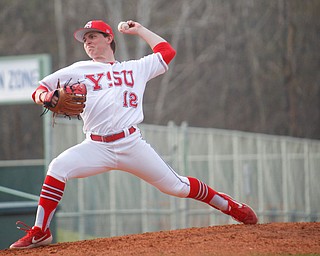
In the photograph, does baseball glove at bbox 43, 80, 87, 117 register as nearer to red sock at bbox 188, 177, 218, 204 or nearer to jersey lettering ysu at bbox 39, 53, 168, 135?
jersey lettering ysu at bbox 39, 53, 168, 135

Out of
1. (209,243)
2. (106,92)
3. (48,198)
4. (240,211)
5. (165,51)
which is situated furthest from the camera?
(240,211)

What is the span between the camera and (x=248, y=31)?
96.9 ft

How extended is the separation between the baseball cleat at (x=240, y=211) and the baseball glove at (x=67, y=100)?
1.57 meters

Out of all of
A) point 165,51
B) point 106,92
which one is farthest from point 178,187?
point 165,51

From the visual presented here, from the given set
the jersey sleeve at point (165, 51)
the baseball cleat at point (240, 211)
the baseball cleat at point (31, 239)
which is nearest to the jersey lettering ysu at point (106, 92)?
the jersey sleeve at point (165, 51)

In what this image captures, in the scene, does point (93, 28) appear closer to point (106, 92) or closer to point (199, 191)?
point (106, 92)

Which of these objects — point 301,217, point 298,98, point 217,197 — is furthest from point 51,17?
point 217,197

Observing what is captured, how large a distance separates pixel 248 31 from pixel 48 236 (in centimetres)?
2389

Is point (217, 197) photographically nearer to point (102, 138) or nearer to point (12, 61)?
point (102, 138)

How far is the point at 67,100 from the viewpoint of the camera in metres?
6.12

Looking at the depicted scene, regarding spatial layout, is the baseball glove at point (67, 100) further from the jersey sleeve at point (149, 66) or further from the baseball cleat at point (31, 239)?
the baseball cleat at point (31, 239)

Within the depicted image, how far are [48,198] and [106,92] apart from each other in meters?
0.92

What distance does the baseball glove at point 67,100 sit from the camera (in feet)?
20.0

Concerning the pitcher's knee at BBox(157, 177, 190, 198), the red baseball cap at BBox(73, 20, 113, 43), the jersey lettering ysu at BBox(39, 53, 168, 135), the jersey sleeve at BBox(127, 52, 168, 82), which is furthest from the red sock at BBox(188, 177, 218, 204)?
the red baseball cap at BBox(73, 20, 113, 43)
